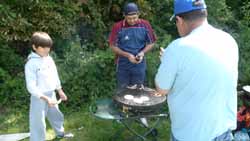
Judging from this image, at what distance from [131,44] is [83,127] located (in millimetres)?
1274

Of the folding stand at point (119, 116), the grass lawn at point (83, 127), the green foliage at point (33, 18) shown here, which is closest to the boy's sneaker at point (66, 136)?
the grass lawn at point (83, 127)

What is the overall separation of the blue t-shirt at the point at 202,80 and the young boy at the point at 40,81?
173cm

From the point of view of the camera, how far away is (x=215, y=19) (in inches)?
300

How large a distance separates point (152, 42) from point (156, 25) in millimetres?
2201

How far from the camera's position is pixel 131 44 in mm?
5453

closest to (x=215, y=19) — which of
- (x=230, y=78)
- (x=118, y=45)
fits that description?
(x=118, y=45)

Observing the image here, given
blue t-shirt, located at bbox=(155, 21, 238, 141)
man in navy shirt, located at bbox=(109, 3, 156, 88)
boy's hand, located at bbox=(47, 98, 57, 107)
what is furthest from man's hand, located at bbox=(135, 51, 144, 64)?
blue t-shirt, located at bbox=(155, 21, 238, 141)

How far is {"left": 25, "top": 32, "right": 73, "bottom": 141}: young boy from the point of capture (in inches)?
176

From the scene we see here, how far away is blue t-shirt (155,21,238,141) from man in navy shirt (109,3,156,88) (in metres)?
2.22

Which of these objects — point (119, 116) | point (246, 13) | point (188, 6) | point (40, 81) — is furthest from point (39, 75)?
point (246, 13)

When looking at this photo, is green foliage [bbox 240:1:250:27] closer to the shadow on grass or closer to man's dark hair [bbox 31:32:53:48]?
the shadow on grass

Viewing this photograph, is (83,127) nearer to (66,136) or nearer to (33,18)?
(66,136)

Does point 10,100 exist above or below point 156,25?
below

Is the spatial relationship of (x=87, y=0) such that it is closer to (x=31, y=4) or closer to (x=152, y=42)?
(x=31, y=4)
